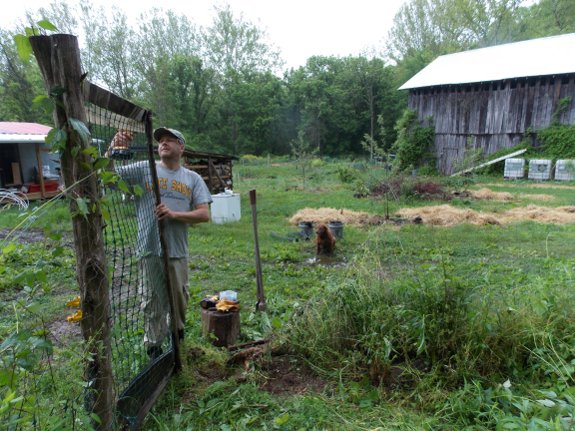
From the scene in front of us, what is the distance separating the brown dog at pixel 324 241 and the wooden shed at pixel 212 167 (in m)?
5.79

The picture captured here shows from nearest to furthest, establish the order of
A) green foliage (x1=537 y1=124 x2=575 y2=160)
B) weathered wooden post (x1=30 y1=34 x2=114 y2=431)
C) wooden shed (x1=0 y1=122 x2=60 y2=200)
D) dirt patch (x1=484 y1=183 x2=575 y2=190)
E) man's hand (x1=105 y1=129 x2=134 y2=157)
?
weathered wooden post (x1=30 y1=34 x2=114 y2=431)
man's hand (x1=105 y1=129 x2=134 y2=157)
wooden shed (x1=0 y1=122 x2=60 y2=200)
dirt patch (x1=484 y1=183 x2=575 y2=190)
green foliage (x1=537 y1=124 x2=575 y2=160)

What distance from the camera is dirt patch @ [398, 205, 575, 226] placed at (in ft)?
30.4

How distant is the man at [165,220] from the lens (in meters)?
2.89

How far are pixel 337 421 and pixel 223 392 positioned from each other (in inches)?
33.4

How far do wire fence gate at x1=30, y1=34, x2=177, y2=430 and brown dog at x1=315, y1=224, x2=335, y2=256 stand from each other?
4.12 meters

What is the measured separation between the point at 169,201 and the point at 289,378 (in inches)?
65.5

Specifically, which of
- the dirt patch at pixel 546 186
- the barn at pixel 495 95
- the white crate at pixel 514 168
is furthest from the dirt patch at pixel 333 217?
the white crate at pixel 514 168

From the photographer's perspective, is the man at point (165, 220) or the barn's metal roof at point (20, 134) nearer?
the man at point (165, 220)

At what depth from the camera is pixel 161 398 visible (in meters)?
2.78

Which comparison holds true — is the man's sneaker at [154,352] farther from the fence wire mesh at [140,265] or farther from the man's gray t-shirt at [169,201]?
the man's gray t-shirt at [169,201]

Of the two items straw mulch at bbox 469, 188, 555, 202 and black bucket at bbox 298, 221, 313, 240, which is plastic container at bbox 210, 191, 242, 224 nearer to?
black bucket at bbox 298, 221, 313, 240

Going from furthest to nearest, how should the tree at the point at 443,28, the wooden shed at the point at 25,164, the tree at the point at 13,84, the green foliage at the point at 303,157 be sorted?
the tree at the point at 443,28
the tree at the point at 13,84
the green foliage at the point at 303,157
the wooden shed at the point at 25,164

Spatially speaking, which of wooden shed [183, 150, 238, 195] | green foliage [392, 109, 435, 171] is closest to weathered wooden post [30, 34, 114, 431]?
wooden shed [183, 150, 238, 195]

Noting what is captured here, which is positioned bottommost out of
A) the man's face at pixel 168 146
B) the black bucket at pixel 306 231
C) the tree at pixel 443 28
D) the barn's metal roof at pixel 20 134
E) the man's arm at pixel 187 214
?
the black bucket at pixel 306 231
